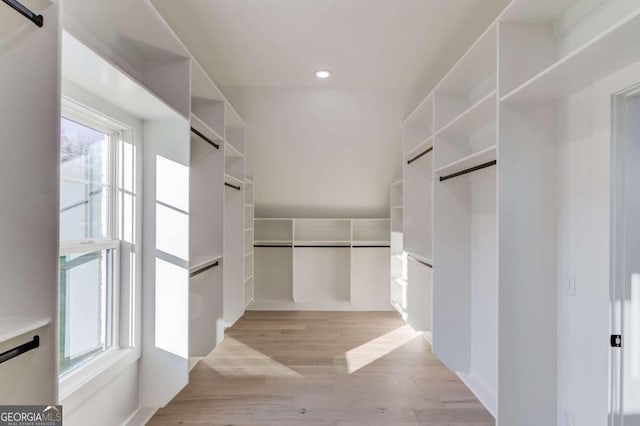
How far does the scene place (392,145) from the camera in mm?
4066

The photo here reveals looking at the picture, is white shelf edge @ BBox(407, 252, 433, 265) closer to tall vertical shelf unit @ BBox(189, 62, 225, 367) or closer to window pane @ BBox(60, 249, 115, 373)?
tall vertical shelf unit @ BBox(189, 62, 225, 367)

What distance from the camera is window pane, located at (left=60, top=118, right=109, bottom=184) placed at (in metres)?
1.72

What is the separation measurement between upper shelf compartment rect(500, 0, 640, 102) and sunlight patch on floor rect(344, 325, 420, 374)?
251cm

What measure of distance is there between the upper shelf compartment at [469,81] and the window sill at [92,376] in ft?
9.06

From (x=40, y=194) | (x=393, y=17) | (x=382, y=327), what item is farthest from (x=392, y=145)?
(x=40, y=194)

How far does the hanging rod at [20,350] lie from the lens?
849mm

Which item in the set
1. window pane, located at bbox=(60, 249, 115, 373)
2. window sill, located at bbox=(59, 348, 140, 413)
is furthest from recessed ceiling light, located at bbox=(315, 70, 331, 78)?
window sill, located at bbox=(59, 348, 140, 413)

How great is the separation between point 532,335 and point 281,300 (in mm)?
3554

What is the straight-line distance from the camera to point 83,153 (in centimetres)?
185

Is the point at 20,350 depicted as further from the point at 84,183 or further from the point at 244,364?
the point at 244,364

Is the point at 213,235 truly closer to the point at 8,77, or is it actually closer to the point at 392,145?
the point at 8,77

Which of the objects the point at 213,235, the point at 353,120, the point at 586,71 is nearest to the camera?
the point at 586,71

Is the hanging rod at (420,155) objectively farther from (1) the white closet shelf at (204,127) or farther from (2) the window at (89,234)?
(2) the window at (89,234)

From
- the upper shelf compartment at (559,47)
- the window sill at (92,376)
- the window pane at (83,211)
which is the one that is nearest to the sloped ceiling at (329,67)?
the upper shelf compartment at (559,47)
